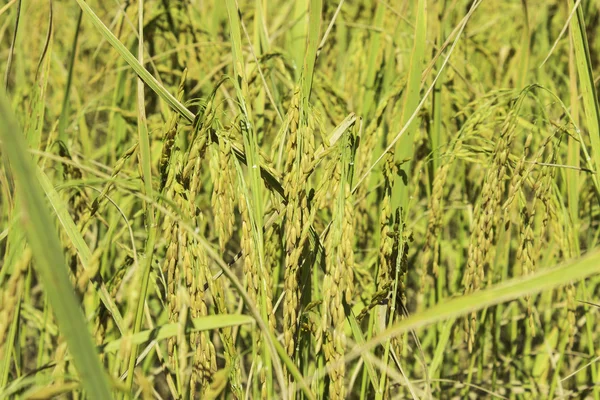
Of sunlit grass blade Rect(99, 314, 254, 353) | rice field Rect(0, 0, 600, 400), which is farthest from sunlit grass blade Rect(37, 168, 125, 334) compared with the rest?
sunlit grass blade Rect(99, 314, 254, 353)

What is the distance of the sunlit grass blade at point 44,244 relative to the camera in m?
0.53

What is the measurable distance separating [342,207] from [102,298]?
381mm

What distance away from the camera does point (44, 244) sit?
1.78 feet

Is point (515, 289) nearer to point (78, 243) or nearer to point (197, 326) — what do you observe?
point (197, 326)

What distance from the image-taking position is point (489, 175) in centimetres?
104

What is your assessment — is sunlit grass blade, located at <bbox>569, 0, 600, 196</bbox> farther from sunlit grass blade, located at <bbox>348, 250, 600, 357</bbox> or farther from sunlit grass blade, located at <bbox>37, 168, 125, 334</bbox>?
sunlit grass blade, located at <bbox>37, 168, 125, 334</bbox>

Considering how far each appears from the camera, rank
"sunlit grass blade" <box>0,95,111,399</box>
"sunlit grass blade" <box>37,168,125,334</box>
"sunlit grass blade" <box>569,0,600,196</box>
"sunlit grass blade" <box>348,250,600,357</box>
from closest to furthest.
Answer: "sunlit grass blade" <box>0,95,111,399</box> < "sunlit grass blade" <box>348,250,600,357</box> < "sunlit grass blade" <box>37,168,125,334</box> < "sunlit grass blade" <box>569,0,600,196</box>

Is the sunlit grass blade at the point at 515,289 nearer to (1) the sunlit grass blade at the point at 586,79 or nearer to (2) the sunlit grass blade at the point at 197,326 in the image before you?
(2) the sunlit grass blade at the point at 197,326

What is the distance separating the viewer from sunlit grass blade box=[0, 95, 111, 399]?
20.9 inches

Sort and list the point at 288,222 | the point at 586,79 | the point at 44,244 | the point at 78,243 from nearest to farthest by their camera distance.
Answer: the point at 44,244, the point at 288,222, the point at 78,243, the point at 586,79

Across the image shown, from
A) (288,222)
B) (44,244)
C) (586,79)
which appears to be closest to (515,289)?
(288,222)

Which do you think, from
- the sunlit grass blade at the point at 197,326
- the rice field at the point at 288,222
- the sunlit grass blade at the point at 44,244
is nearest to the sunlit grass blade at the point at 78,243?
the rice field at the point at 288,222

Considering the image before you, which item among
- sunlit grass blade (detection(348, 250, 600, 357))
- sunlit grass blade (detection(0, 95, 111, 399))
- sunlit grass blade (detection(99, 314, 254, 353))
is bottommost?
sunlit grass blade (detection(99, 314, 254, 353))

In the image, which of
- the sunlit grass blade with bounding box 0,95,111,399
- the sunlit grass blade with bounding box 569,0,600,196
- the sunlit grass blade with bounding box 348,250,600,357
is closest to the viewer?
the sunlit grass blade with bounding box 0,95,111,399
